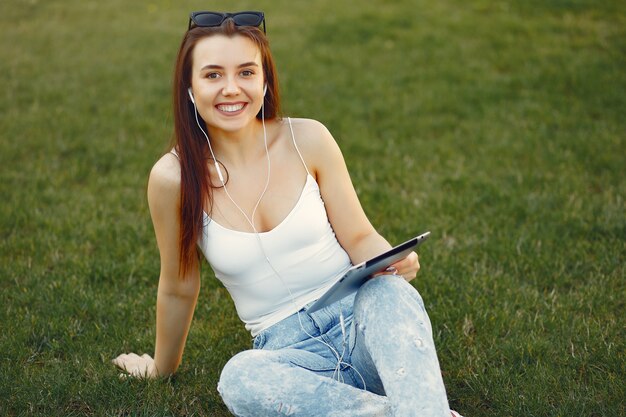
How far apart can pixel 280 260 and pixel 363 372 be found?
21.7 inches

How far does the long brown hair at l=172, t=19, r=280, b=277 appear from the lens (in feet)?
9.39

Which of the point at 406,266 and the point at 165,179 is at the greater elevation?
the point at 165,179

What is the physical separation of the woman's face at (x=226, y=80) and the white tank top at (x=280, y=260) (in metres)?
0.35

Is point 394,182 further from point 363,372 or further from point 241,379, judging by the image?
A: point 241,379

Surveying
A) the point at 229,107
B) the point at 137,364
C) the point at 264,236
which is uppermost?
the point at 229,107

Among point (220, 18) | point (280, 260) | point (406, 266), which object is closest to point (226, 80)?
point (220, 18)

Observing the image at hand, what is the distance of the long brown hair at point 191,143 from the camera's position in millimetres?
2863

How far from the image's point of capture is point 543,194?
16.4 ft

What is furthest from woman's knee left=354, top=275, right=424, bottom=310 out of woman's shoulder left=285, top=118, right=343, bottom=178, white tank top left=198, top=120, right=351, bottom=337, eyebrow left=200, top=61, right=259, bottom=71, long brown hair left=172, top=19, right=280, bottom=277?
eyebrow left=200, top=61, right=259, bottom=71

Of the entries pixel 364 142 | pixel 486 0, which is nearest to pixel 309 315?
pixel 364 142

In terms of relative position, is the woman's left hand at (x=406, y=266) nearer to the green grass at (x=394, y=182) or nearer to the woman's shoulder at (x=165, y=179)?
the green grass at (x=394, y=182)

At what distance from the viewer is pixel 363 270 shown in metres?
2.46

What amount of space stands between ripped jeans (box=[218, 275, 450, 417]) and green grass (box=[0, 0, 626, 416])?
0.62m

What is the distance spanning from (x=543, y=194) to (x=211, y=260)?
2.93m
